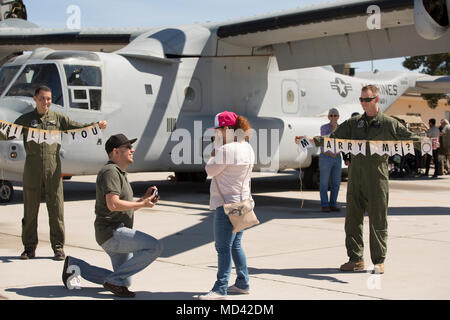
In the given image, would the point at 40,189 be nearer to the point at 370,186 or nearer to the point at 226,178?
the point at 226,178

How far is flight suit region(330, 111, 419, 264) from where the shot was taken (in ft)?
23.1

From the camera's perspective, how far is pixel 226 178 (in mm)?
5816

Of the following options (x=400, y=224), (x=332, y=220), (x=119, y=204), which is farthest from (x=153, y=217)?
(x=119, y=204)

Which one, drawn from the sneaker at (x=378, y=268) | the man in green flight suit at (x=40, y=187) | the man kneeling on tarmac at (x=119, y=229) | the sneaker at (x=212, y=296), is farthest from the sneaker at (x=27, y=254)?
the sneaker at (x=378, y=268)

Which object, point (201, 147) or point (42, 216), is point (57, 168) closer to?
point (42, 216)

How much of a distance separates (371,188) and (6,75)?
899 centimetres

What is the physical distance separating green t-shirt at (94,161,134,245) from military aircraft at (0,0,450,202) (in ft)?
22.5

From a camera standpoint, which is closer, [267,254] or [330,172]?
[267,254]

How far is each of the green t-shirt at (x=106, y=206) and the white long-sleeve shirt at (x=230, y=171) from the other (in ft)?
2.67

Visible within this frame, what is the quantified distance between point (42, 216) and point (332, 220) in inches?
200

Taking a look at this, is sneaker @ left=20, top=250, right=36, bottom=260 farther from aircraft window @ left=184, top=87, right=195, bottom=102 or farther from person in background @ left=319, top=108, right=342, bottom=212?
aircraft window @ left=184, top=87, right=195, bottom=102

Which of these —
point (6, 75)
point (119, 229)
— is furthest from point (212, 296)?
point (6, 75)

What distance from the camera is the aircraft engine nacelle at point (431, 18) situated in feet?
36.1

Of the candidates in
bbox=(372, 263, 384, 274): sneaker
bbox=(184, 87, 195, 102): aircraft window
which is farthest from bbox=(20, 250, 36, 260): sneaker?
bbox=(184, 87, 195, 102): aircraft window
